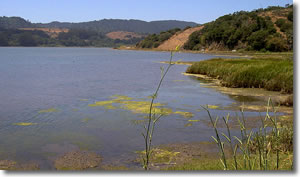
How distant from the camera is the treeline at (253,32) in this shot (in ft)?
271

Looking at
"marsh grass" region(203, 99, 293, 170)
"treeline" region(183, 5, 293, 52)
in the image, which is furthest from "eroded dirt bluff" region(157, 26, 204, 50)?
"marsh grass" region(203, 99, 293, 170)

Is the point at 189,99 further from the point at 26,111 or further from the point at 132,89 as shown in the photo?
→ the point at 26,111

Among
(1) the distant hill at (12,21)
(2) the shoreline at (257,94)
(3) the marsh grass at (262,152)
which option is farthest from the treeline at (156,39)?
(3) the marsh grass at (262,152)

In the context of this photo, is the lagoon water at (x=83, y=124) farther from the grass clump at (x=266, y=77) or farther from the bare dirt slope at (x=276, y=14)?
the bare dirt slope at (x=276, y=14)

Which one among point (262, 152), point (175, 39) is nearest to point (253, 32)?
point (175, 39)

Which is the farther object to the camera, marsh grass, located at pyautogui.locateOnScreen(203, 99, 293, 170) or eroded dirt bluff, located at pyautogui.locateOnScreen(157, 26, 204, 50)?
eroded dirt bluff, located at pyautogui.locateOnScreen(157, 26, 204, 50)

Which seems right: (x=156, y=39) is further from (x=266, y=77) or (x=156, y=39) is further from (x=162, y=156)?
(x=162, y=156)

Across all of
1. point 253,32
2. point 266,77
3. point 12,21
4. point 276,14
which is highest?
A: point 276,14

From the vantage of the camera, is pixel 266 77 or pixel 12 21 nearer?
pixel 12 21

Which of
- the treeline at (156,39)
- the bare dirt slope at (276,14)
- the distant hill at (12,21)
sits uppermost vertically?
the bare dirt slope at (276,14)

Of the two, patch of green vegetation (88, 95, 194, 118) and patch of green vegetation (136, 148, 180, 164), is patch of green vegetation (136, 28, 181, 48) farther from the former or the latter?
patch of green vegetation (136, 148, 180, 164)

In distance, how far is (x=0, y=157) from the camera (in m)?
8.98

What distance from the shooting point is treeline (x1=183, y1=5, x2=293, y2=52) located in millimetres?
82625

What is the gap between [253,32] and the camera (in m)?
92.4
